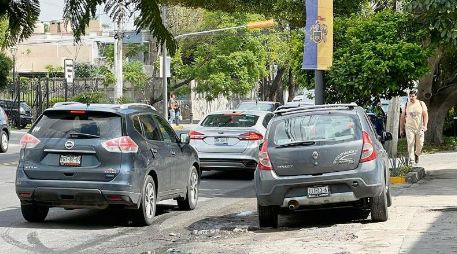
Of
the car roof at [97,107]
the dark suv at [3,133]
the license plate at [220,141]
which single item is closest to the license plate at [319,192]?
the car roof at [97,107]

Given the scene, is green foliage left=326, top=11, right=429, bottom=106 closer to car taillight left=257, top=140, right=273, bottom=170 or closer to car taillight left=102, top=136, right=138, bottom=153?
car taillight left=257, top=140, right=273, bottom=170

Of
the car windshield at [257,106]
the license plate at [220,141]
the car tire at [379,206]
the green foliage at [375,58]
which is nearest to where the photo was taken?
the car tire at [379,206]

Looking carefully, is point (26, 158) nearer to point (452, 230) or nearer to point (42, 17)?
point (452, 230)

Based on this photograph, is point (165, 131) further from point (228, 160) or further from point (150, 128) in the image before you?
point (228, 160)

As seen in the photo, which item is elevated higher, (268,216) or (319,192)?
(319,192)

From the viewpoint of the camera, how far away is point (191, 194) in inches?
572

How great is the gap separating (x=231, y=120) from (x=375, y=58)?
3858mm

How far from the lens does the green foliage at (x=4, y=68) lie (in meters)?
2.71

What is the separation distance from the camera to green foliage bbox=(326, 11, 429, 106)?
61.4 ft

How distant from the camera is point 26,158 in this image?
1209 centimetres

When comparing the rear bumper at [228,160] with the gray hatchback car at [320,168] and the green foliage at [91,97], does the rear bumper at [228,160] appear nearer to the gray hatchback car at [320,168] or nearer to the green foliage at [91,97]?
the gray hatchback car at [320,168]

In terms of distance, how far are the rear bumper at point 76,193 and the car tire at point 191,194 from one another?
244 centimetres

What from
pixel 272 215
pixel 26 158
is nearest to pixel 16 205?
pixel 26 158

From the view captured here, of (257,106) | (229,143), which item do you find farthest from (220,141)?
(257,106)
